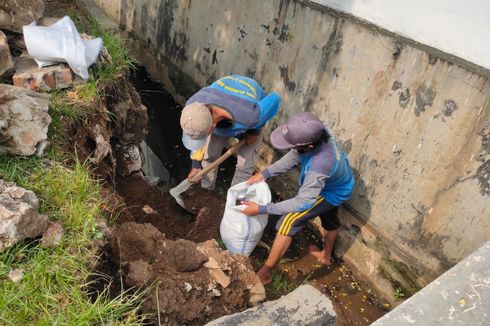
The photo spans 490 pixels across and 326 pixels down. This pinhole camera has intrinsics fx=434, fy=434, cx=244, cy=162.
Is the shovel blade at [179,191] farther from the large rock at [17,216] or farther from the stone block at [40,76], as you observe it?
the large rock at [17,216]

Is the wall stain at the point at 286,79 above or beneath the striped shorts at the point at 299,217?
above

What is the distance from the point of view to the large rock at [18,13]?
4035 millimetres

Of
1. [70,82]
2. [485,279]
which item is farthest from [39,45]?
[485,279]

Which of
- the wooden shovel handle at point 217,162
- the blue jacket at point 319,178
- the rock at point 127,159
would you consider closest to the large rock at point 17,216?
the wooden shovel handle at point 217,162

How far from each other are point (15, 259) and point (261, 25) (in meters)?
3.64

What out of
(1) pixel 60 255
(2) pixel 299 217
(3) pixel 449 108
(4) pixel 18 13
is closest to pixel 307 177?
(2) pixel 299 217

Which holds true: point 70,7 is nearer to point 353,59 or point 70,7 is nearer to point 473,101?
point 353,59

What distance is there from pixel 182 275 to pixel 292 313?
89 cm

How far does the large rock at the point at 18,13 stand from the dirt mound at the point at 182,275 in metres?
2.38

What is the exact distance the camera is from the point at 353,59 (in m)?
4.10

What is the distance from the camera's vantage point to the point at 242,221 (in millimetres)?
3873

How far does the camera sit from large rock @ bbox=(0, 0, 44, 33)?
4.04 m

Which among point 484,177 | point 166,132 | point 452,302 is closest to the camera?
point 452,302

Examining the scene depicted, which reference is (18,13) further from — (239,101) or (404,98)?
(404,98)
